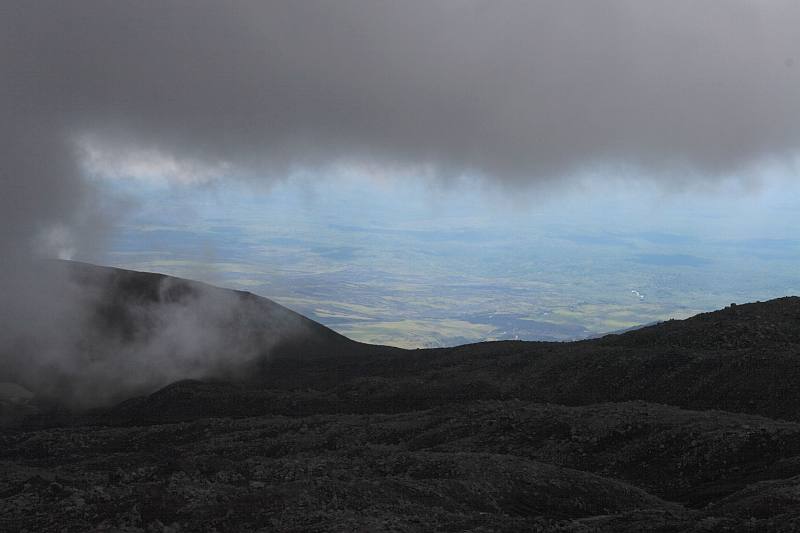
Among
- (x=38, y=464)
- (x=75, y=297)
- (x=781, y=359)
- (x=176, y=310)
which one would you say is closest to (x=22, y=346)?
(x=75, y=297)

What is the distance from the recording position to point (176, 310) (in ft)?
250

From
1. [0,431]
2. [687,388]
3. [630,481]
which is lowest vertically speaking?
[0,431]

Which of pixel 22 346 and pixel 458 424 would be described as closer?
pixel 458 424

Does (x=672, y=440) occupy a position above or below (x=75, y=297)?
below

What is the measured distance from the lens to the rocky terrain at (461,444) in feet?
65.5

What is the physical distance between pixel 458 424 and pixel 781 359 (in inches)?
656

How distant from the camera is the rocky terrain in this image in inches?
786

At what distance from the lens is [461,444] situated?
31.9 m

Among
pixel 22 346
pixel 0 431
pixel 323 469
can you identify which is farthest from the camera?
pixel 22 346

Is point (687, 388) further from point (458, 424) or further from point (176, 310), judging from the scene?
point (176, 310)

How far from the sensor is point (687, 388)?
38.7 metres

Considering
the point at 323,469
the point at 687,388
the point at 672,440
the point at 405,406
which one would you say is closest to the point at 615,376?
the point at 687,388

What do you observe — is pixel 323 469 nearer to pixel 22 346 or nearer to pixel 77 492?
pixel 77 492

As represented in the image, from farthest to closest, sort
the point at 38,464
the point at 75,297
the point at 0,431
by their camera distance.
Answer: the point at 75,297
the point at 0,431
the point at 38,464
